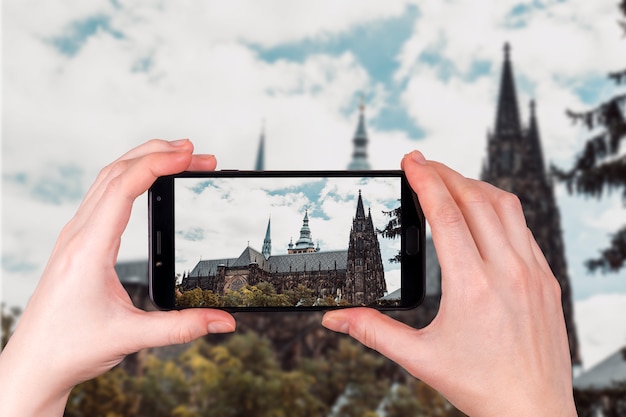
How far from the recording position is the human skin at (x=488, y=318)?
2.02ft

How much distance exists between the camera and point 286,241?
99 cm

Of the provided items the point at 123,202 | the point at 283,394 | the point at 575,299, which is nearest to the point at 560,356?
the point at 123,202

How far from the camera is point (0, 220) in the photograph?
14.5 ft

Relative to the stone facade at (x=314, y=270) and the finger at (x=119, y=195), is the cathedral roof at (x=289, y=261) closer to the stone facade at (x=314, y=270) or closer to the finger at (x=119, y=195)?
the stone facade at (x=314, y=270)

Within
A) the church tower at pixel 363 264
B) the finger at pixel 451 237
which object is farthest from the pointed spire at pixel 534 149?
the finger at pixel 451 237

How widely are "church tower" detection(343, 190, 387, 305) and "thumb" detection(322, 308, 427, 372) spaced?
130 millimetres

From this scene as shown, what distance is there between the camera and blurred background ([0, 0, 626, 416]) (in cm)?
431

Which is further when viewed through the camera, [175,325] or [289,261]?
[289,261]

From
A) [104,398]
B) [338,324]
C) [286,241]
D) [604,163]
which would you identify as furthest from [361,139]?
[338,324]

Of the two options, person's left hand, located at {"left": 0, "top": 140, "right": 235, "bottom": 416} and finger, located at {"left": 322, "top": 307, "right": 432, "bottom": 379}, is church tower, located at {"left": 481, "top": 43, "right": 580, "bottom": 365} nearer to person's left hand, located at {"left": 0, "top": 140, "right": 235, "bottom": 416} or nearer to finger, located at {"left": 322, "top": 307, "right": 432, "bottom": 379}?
finger, located at {"left": 322, "top": 307, "right": 432, "bottom": 379}

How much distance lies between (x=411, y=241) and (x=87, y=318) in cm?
46

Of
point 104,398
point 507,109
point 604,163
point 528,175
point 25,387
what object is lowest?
point 104,398

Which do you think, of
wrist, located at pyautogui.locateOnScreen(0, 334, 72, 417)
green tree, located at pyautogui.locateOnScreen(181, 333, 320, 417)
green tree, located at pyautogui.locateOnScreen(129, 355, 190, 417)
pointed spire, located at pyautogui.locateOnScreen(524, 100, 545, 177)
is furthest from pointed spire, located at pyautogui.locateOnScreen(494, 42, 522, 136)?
wrist, located at pyautogui.locateOnScreen(0, 334, 72, 417)

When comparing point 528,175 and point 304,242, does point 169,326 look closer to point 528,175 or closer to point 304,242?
point 304,242
